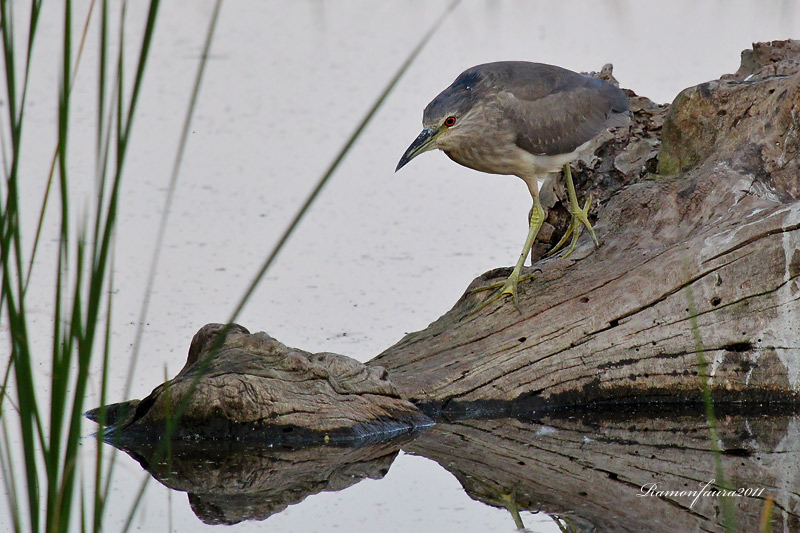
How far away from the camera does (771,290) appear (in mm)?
4426

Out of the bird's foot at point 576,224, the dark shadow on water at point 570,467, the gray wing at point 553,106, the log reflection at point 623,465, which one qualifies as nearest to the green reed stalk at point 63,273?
the dark shadow on water at point 570,467

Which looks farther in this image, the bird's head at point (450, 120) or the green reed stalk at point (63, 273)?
the bird's head at point (450, 120)

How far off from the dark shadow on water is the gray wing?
1.26 m

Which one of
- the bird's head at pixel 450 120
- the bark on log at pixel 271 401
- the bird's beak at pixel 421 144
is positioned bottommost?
the bark on log at pixel 271 401

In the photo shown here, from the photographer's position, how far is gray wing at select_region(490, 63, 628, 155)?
4.89 meters

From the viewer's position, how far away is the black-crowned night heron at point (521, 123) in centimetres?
470

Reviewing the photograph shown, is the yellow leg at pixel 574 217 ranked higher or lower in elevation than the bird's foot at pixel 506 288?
higher

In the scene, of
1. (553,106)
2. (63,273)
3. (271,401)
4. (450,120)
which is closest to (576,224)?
(553,106)

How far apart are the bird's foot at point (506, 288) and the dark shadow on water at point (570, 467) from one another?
20.3 inches

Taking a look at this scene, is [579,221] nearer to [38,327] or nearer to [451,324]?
[451,324]

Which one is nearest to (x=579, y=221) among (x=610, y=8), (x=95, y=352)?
(x=95, y=352)

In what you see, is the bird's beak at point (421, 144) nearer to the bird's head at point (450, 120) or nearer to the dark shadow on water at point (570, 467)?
the bird's head at point (450, 120)

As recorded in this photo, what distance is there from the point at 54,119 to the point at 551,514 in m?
5.56

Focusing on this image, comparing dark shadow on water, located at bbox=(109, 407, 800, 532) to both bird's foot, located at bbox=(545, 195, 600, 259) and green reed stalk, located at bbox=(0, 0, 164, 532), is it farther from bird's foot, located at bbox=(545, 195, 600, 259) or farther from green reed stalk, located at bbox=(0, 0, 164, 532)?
green reed stalk, located at bbox=(0, 0, 164, 532)
